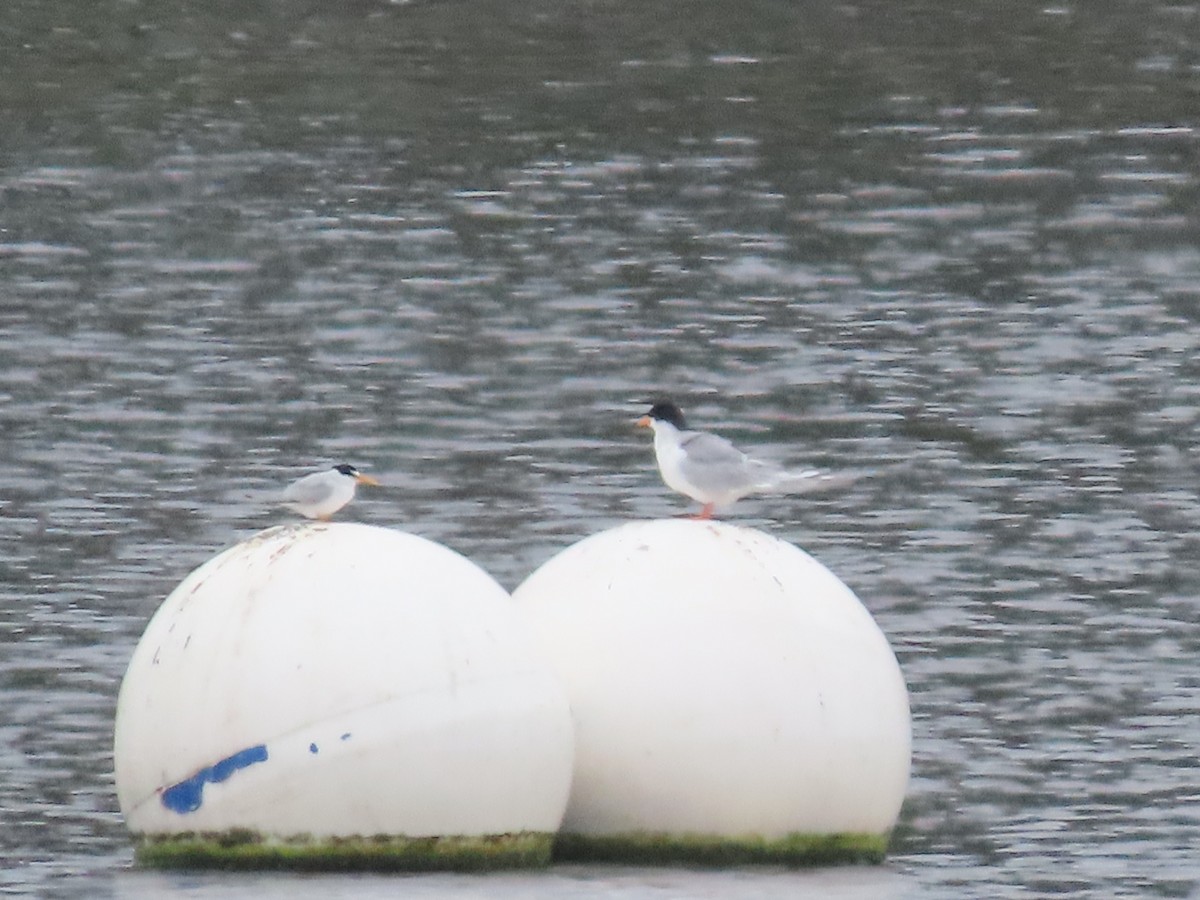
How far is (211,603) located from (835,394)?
46.8 feet

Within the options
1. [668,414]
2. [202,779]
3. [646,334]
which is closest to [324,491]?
[668,414]

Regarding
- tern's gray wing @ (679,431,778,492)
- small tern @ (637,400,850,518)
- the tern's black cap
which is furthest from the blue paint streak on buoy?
the tern's black cap

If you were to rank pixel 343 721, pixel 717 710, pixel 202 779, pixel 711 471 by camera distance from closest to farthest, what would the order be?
pixel 343 721 → pixel 202 779 → pixel 717 710 → pixel 711 471

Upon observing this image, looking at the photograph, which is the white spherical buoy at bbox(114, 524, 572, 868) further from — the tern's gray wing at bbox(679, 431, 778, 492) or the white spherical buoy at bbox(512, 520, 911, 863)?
the tern's gray wing at bbox(679, 431, 778, 492)

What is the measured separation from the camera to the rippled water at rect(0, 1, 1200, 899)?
17.8 m

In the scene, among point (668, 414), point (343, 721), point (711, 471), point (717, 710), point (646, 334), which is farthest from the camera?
point (646, 334)

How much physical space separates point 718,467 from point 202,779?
11.2 ft

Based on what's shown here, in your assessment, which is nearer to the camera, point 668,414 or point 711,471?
point 711,471

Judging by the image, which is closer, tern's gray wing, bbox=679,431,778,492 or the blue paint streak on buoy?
the blue paint streak on buoy

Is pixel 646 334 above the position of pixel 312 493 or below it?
below

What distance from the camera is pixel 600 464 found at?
2391 centimetres

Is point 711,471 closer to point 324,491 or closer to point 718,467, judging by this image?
point 718,467

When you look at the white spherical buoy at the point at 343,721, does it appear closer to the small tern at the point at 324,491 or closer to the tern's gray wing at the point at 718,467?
the small tern at the point at 324,491

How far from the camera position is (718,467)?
1477 cm
